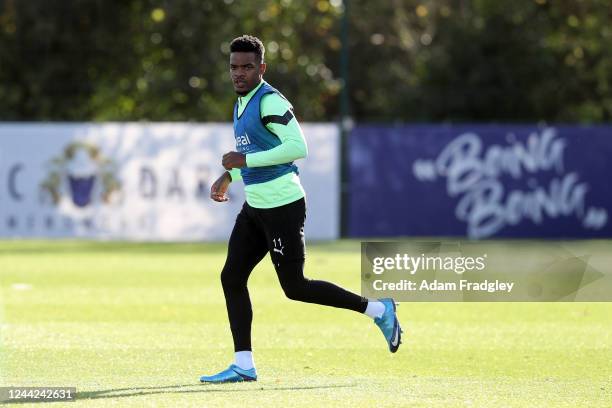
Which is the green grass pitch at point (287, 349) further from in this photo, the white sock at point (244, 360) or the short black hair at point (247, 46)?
the short black hair at point (247, 46)

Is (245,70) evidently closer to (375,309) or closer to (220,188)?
(220,188)

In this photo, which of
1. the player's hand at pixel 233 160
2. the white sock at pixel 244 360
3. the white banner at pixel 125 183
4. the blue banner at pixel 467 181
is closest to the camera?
the player's hand at pixel 233 160

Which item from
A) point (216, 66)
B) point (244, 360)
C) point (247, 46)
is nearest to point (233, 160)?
point (247, 46)

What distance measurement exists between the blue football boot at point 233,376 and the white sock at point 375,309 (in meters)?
0.83

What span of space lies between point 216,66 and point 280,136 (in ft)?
101

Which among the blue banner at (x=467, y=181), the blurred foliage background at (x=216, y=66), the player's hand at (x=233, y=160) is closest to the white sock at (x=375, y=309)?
the player's hand at (x=233, y=160)

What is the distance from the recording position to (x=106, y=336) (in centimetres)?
1174

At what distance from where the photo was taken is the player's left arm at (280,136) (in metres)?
8.93

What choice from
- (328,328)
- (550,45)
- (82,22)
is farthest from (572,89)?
(328,328)

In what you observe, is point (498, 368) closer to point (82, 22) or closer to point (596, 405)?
point (596, 405)

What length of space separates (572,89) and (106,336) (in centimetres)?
3064

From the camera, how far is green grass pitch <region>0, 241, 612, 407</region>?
28.0 ft

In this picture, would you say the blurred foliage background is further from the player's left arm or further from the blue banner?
the player's left arm

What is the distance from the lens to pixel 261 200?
913cm
